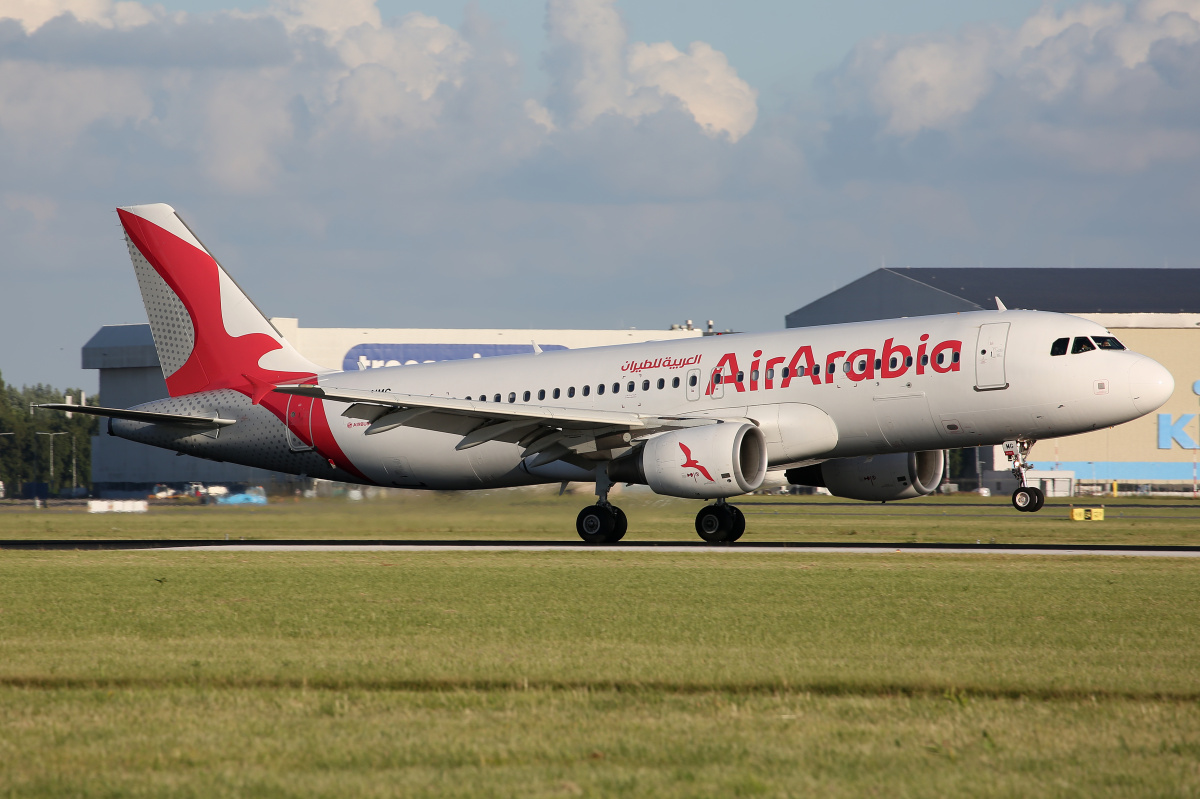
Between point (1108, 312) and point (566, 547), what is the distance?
254 ft

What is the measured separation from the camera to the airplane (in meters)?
25.7

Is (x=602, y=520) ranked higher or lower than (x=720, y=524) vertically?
higher

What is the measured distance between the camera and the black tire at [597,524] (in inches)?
1120

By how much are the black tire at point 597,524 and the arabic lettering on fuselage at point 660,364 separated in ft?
11.6

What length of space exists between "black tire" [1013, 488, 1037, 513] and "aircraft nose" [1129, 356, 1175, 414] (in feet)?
9.17

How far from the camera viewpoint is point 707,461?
84.0 feet

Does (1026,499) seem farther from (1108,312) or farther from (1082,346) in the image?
(1108,312)

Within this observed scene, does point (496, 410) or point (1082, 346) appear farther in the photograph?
point (496, 410)

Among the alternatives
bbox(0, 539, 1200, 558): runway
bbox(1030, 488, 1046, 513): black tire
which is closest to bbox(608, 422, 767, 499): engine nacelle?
bbox(0, 539, 1200, 558): runway

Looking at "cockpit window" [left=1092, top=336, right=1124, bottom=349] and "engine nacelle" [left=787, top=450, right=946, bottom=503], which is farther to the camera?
"engine nacelle" [left=787, top=450, right=946, bottom=503]

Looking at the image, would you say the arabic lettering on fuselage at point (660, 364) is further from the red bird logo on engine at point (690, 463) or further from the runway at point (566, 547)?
the runway at point (566, 547)

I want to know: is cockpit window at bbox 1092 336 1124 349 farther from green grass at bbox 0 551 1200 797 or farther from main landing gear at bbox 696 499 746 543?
green grass at bbox 0 551 1200 797

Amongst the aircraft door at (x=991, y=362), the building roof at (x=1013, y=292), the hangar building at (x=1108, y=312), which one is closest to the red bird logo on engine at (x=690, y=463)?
the aircraft door at (x=991, y=362)

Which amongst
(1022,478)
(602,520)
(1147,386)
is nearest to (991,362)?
(1022,478)
